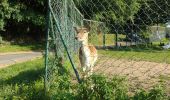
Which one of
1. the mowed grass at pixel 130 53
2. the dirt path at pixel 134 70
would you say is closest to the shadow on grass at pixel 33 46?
the mowed grass at pixel 130 53

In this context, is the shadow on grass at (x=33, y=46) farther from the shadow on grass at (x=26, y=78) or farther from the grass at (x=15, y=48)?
the shadow on grass at (x=26, y=78)

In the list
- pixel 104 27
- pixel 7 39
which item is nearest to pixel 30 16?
pixel 7 39

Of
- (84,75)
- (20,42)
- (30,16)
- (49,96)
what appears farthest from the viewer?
(20,42)

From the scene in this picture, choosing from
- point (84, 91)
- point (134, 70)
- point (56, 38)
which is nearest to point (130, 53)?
point (134, 70)

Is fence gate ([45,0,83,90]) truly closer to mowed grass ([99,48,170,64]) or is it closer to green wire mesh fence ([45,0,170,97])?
green wire mesh fence ([45,0,170,97])

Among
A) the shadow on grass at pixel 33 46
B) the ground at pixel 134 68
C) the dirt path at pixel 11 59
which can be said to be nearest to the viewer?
the ground at pixel 134 68

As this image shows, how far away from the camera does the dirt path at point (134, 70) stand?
9.37 m

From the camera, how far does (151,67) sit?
12805 mm

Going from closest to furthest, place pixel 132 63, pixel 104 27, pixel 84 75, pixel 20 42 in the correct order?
pixel 84 75
pixel 104 27
pixel 132 63
pixel 20 42

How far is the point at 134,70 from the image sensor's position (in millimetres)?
11406

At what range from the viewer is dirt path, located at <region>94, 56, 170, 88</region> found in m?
9.37

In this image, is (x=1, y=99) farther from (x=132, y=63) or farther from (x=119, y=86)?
(x=132, y=63)

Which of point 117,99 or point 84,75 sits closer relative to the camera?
point 117,99

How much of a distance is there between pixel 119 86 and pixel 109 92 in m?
0.20
